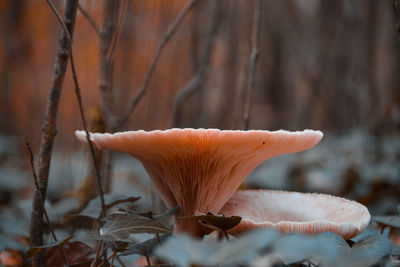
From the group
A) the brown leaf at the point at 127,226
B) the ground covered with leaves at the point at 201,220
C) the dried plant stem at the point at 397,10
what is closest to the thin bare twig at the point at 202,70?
the ground covered with leaves at the point at 201,220

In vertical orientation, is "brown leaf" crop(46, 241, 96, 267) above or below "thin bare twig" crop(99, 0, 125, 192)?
below

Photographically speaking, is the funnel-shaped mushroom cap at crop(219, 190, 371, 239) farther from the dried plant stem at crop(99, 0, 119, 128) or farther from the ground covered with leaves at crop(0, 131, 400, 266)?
the dried plant stem at crop(99, 0, 119, 128)

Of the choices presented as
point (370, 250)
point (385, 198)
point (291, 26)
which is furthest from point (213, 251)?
point (291, 26)

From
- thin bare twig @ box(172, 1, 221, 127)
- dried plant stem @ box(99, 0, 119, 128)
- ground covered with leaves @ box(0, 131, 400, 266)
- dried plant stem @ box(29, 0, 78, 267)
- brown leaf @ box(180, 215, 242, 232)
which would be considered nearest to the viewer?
ground covered with leaves @ box(0, 131, 400, 266)

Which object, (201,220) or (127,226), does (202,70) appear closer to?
(201,220)

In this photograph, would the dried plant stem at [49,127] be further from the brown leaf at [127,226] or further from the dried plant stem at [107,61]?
the dried plant stem at [107,61]

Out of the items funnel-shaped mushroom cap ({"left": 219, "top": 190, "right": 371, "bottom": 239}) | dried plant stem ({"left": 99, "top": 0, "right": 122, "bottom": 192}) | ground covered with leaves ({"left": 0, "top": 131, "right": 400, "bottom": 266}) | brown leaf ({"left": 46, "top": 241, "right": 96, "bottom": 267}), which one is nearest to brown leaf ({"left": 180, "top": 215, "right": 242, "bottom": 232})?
ground covered with leaves ({"left": 0, "top": 131, "right": 400, "bottom": 266})

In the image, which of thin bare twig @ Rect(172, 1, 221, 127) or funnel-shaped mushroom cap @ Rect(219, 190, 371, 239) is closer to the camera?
funnel-shaped mushroom cap @ Rect(219, 190, 371, 239)

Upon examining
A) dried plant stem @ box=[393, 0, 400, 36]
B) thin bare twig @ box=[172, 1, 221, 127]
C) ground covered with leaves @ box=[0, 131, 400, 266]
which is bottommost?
ground covered with leaves @ box=[0, 131, 400, 266]
